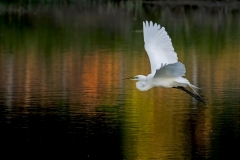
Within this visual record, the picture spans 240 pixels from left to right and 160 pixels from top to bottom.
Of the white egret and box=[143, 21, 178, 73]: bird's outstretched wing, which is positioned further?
box=[143, 21, 178, 73]: bird's outstretched wing

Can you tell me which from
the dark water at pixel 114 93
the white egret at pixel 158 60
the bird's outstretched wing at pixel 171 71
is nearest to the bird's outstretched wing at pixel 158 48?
the white egret at pixel 158 60

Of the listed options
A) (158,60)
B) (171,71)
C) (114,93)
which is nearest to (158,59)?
(158,60)

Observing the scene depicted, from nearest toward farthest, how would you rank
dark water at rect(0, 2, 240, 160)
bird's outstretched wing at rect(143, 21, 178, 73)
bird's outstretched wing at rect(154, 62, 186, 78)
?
1. bird's outstretched wing at rect(154, 62, 186, 78)
2. bird's outstretched wing at rect(143, 21, 178, 73)
3. dark water at rect(0, 2, 240, 160)

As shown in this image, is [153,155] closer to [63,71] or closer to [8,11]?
[63,71]

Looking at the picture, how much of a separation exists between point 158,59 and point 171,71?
1.12m

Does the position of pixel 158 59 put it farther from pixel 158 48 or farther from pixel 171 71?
pixel 171 71

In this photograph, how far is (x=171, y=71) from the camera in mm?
9102

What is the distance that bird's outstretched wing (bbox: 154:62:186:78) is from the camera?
8680 millimetres

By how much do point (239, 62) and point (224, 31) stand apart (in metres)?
8.61

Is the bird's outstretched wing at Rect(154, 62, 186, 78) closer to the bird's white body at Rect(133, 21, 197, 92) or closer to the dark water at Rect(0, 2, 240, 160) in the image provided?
the bird's white body at Rect(133, 21, 197, 92)

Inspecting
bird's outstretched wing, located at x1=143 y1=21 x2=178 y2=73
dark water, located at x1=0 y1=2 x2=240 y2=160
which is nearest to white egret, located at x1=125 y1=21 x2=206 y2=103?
A: bird's outstretched wing, located at x1=143 y1=21 x2=178 y2=73

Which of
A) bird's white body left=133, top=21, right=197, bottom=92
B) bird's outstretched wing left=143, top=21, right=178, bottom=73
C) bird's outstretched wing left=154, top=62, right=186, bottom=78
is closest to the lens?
bird's outstretched wing left=154, top=62, right=186, bottom=78

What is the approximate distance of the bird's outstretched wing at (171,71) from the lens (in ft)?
28.5

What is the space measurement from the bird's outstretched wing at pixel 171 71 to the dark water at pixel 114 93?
158 centimetres
